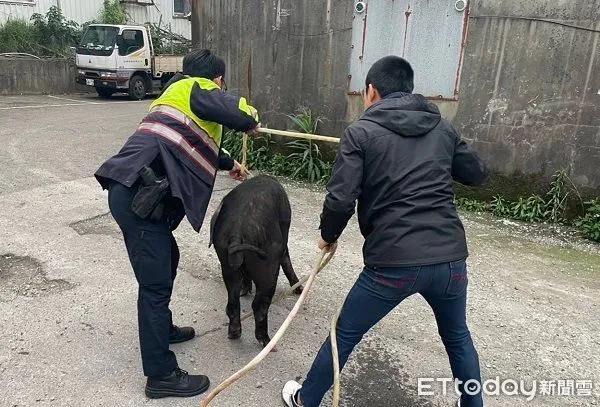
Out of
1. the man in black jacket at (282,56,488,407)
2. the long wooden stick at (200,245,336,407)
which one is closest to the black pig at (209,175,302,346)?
the long wooden stick at (200,245,336,407)

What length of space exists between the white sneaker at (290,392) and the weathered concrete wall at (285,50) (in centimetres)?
458

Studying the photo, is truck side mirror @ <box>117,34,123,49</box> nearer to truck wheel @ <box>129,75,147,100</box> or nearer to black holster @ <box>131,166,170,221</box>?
truck wheel @ <box>129,75,147,100</box>

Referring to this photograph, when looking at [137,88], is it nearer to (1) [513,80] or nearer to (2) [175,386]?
(1) [513,80]

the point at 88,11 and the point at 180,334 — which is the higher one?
the point at 88,11

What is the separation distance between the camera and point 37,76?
16.2 m

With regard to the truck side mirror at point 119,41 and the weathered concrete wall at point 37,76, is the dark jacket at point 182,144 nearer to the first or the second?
the truck side mirror at point 119,41

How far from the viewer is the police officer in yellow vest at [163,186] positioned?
8.71 ft

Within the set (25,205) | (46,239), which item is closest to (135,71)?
(25,205)

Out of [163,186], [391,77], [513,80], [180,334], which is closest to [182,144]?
[163,186]

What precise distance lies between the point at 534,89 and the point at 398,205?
4213 millimetres

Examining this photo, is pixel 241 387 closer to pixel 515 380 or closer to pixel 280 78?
pixel 515 380

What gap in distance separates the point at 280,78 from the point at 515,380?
5350 mm

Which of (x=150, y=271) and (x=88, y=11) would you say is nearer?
(x=150, y=271)

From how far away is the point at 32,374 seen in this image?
9.71 ft
